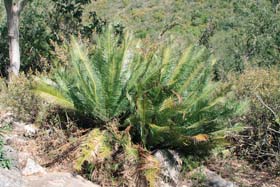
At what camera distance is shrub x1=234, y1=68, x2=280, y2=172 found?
18.9 ft

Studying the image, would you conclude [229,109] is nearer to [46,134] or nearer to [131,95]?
[131,95]

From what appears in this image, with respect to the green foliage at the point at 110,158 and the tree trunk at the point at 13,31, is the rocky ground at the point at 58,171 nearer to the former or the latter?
the green foliage at the point at 110,158

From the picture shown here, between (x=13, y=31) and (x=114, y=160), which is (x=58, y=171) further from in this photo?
Result: (x=13, y=31)

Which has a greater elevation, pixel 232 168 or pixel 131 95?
pixel 131 95

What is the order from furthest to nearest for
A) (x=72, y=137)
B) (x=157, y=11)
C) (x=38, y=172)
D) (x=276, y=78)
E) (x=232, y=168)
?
(x=157, y=11) < (x=276, y=78) < (x=232, y=168) < (x=72, y=137) < (x=38, y=172)

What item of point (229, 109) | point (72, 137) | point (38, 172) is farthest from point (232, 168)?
point (38, 172)

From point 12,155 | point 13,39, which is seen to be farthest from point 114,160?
point 13,39

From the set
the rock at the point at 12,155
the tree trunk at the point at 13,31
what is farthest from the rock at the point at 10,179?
the tree trunk at the point at 13,31

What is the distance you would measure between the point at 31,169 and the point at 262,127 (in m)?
2.77

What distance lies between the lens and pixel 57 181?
457cm

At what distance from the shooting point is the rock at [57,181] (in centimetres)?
447

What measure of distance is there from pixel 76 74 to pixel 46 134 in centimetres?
74

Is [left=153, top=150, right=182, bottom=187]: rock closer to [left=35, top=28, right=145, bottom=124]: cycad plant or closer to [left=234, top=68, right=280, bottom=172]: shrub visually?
[left=35, top=28, right=145, bottom=124]: cycad plant

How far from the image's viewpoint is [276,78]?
6.31 m
